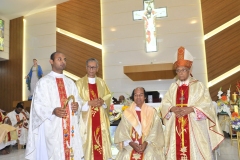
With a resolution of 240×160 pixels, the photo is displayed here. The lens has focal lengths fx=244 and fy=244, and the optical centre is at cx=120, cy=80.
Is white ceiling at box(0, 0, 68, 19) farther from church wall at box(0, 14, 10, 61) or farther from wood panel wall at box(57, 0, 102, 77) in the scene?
wood panel wall at box(57, 0, 102, 77)

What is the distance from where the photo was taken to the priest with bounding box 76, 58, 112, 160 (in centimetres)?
357

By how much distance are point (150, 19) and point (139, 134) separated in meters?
6.78

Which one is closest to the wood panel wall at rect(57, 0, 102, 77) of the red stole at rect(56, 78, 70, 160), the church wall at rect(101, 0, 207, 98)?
the church wall at rect(101, 0, 207, 98)

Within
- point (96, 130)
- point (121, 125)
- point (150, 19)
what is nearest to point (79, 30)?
point (150, 19)

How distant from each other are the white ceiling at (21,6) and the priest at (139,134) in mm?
7949

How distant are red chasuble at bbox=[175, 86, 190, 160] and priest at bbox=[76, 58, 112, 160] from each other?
1.07m

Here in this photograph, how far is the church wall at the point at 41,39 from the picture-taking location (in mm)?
10258

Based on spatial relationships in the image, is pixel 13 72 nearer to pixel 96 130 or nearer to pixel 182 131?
pixel 96 130

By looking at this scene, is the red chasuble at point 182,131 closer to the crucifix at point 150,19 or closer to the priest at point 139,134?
the priest at point 139,134

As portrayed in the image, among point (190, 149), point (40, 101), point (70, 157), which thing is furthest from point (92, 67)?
point (190, 149)

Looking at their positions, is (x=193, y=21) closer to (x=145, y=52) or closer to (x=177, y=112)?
(x=145, y=52)

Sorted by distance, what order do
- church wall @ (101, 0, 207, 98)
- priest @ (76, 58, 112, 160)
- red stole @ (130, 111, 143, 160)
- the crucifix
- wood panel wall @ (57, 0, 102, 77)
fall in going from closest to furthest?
red stole @ (130, 111, 143, 160) < priest @ (76, 58, 112, 160) < church wall @ (101, 0, 207, 98) < the crucifix < wood panel wall @ (57, 0, 102, 77)

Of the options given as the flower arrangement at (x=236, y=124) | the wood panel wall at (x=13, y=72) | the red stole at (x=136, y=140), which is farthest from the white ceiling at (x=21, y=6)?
the flower arrangement at (x=236, y=124)

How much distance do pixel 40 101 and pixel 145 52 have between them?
7.05m
